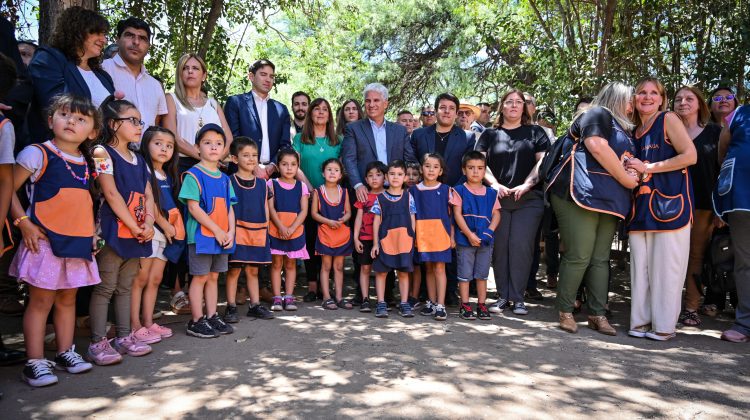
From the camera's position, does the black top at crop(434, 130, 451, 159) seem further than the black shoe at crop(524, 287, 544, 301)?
No

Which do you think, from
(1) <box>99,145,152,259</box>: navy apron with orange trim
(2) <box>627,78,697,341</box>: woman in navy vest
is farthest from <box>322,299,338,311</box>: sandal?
(2) <box>627,78,697,341</box>: woman in navy vest

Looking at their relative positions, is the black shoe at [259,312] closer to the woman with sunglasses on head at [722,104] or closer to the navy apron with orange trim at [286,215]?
the navy apron with orange trim at [286,215]

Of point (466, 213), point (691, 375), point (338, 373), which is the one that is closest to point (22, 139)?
point (338, 373)

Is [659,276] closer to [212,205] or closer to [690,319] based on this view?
[690,319]

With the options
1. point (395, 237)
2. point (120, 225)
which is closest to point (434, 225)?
point (395, 237)

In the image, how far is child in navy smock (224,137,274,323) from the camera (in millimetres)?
4988

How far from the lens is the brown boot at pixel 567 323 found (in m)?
4.87

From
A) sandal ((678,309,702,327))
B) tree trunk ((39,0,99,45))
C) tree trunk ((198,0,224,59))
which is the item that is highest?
tree trunk ((198,0,224,59))

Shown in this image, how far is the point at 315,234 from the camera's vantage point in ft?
19.9

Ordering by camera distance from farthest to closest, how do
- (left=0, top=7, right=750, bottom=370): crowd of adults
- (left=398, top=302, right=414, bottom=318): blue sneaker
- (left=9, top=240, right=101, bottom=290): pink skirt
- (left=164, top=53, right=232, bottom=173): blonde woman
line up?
(left=398, top=302, right=414, bottom=318): blue sneaker
(left=164, top=53, right=232, bottom=173): blonde woman
(left=0, top=7, right=750, bottom=370): crowd of adults
(left=9, top=240, right=101, bottom=290): pink skirt

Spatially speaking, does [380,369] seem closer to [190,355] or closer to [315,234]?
[190,355]

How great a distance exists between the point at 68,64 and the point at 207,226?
1536 millimetres

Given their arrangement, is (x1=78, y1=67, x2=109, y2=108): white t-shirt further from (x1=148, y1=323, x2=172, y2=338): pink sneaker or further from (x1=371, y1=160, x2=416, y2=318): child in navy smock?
(x1=371, y1=160, x2=416, y2=318): child in navy smock

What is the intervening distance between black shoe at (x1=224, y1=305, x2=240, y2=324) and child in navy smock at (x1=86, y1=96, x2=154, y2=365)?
3.08 feet
